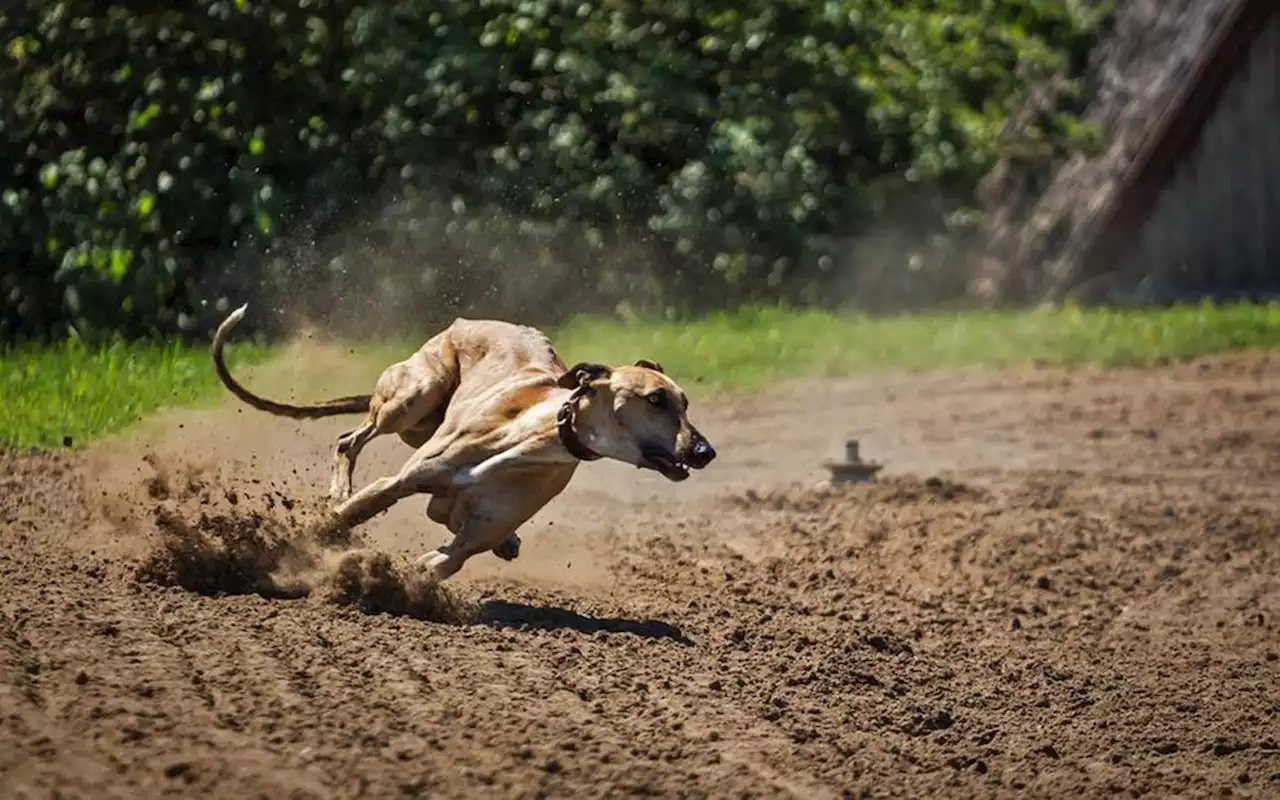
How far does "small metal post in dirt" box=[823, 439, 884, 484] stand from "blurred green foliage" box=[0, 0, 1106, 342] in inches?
169

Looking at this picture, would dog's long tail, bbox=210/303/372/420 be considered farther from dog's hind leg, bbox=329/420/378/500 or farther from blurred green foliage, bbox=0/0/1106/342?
blurred green foliage, bbox=0/0/1106/342

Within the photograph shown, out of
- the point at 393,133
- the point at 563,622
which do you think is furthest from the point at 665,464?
the point at 393,133

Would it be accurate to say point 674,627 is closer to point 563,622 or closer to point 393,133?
point 563,622

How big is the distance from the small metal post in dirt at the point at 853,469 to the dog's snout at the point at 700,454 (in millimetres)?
4411

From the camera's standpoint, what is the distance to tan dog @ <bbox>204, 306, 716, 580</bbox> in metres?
7.93

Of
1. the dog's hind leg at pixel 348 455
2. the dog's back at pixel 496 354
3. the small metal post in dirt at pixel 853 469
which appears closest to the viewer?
the dog's back at pixel 496 354

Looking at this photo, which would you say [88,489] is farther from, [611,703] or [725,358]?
[725,358]

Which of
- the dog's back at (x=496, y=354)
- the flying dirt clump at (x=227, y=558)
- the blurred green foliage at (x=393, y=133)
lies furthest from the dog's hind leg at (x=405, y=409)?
the blurred green foliage at (x=393, y=133)

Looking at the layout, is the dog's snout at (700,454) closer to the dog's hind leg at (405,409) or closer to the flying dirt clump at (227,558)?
the flying dirt clump at (227,558)

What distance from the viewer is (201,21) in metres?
15.9

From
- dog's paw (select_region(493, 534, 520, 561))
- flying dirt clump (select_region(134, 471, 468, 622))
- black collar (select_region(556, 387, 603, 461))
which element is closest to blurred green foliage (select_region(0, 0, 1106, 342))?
dog's paw (select_region(493, 534, 520, 561))

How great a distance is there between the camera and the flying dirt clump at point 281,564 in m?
7.89

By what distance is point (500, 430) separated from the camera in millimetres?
8359

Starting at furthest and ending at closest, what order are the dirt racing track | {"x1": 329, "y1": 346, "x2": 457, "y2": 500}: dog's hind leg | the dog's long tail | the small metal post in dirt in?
the small metal post in dirt, the dog's long tail, {"x1": 329, "y1": 346, "x2": 457, "y2": 500}: dog's hind leg, the dirt racing track
